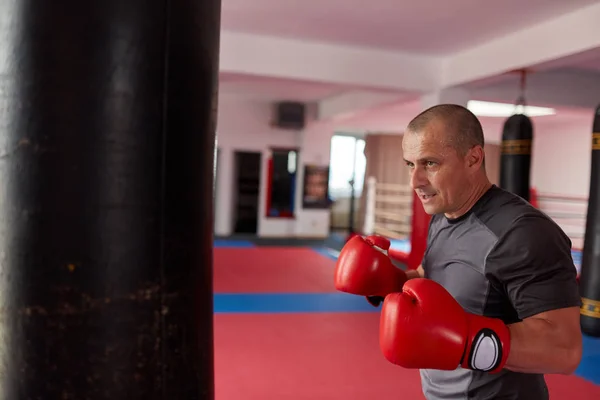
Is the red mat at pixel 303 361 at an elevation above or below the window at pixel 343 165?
below

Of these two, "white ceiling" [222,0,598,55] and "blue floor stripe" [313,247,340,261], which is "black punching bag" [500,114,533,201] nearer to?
"white ceiling" [222,0,598,55]

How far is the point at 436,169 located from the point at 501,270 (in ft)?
0.84

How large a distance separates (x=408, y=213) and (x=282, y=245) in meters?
3.54

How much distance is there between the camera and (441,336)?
1036mm

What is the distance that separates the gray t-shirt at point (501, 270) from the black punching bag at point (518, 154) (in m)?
3.55

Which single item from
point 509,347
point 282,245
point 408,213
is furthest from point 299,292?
point 408,213

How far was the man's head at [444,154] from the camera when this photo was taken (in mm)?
1195

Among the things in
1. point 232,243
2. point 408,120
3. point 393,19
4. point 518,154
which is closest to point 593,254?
point 518,154

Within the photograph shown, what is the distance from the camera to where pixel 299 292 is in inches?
213

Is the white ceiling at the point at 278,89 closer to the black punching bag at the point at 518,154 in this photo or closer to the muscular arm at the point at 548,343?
the black punching bag at the point at 518,154

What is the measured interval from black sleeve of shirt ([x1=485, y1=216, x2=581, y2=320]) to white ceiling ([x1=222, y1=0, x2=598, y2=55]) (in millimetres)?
3449

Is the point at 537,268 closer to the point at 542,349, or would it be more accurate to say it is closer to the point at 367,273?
the point at 542,349

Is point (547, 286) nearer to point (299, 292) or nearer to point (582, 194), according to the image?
point (299, 292)

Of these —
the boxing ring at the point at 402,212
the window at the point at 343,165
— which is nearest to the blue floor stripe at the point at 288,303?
the boxing ring at the point at 402,212
